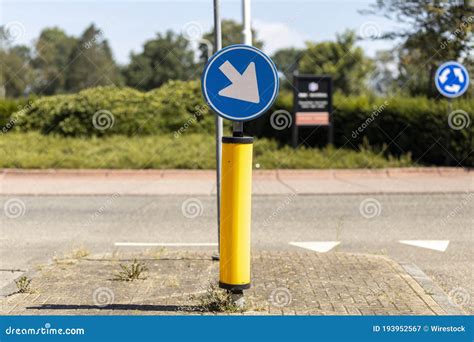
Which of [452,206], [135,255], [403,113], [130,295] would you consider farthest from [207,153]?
[130,295]

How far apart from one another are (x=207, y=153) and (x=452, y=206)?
7.13 m

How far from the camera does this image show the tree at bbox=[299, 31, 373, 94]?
5491 cm

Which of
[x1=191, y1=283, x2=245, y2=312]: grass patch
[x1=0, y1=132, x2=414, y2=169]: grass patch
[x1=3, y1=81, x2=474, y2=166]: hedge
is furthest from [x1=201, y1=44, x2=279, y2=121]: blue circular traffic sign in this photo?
[x1=3, y1=81, x2=474, y2=166]: hedge

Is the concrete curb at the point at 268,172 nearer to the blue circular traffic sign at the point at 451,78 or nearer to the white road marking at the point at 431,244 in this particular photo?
the blue circular traffic sign at the point at 451,78

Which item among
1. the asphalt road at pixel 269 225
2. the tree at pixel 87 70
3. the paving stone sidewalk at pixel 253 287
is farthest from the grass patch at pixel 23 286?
the tree at pixel 87 70

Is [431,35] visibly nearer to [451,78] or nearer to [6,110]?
[451,78]

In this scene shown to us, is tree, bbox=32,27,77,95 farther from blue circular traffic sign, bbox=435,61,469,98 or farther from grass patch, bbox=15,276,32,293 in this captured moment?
grass patch, bbox=15,276,32,293

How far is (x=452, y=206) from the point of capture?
11.4 m

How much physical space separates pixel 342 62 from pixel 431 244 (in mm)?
48044

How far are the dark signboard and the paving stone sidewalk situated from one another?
9.92m

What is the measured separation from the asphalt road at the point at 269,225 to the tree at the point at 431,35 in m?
6.28

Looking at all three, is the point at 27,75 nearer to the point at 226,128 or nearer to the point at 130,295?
the point at 226,128

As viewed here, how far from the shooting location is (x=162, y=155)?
55.2ft

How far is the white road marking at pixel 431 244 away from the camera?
8.31 metres
